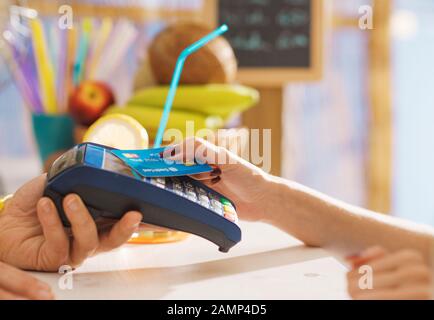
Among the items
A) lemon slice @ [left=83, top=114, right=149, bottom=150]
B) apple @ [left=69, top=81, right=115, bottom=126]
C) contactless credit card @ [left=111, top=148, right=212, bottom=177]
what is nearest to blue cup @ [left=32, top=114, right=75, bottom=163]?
apple @ [left=69, top=81, right=115, bottom=126]

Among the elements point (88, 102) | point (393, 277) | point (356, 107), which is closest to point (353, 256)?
point (393, 277)

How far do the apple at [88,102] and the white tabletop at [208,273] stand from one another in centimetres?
51

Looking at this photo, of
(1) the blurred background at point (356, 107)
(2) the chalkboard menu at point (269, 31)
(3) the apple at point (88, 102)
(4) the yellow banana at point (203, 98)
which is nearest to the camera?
(4) the yellow banana at point (203, 98)

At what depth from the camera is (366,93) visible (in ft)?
5.80

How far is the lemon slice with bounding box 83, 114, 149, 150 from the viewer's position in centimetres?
52

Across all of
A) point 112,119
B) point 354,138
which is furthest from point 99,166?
point 354,138

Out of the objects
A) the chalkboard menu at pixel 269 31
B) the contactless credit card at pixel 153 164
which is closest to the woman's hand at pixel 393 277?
the contactless credit card at pixel 153 164

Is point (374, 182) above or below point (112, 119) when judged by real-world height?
below

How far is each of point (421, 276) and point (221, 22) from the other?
45.9 inches

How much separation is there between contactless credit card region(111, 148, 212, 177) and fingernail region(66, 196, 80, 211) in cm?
4

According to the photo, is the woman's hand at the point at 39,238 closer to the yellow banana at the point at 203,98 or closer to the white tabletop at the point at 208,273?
the white tabletop at the point at 208,273

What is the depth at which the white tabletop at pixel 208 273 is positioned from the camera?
408 mm

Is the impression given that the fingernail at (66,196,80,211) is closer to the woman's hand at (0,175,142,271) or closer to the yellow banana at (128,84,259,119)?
the woman's hand at (0,175,142,271)
